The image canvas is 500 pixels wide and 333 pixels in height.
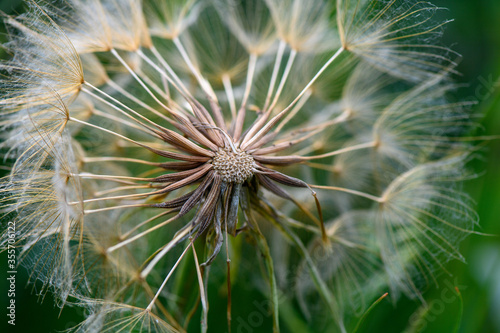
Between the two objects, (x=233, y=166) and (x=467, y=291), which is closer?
(x=233, y=166)

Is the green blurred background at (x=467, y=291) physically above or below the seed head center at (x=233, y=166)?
below

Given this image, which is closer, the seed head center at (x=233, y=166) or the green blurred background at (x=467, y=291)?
the seed head center at (x=233, y=166)

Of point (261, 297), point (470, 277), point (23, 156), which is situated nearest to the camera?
point (23, 156)

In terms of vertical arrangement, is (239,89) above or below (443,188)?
above

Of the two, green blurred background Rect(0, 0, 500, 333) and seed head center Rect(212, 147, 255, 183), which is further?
green blurred background Rect(0, 0, 500, 333)

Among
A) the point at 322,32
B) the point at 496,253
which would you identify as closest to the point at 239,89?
the point at 322,32

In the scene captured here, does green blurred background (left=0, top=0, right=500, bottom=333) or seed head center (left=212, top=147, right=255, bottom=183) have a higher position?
seed head center (left=212, top=147, right=255, bottom=183)

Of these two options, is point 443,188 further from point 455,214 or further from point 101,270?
point 101,270

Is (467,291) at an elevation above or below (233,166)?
below
